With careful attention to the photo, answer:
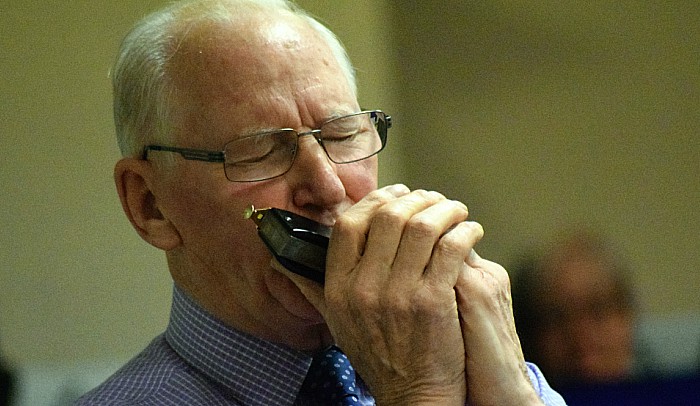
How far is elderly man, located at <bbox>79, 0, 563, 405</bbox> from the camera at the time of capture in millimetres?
1395

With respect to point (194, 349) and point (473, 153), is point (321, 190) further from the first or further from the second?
point (473, 153)

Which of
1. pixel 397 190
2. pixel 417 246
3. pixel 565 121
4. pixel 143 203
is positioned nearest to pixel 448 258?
pixel 417 246

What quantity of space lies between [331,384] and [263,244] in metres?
0.27

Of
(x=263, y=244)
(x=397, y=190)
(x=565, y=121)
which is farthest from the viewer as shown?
(x=565, y=121)

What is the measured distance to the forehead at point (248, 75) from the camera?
1.58 m

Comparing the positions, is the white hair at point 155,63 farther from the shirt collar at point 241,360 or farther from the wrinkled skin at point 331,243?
the shirt collar at point 241,360

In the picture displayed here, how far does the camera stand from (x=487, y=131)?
3.47m

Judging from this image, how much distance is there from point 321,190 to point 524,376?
425mm

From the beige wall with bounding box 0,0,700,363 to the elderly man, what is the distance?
40.7 inches

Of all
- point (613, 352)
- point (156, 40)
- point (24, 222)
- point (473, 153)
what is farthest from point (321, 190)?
point (613, 352)

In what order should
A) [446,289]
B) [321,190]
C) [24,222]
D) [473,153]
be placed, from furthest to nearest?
[473,153] < [24,222] < [321,190] < [446,289]

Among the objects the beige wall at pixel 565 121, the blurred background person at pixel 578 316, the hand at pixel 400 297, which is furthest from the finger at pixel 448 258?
the blurred background person at pixel 578 316

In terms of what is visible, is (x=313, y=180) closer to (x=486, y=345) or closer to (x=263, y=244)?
(x=263, y=244)

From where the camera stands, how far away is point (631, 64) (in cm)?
356
